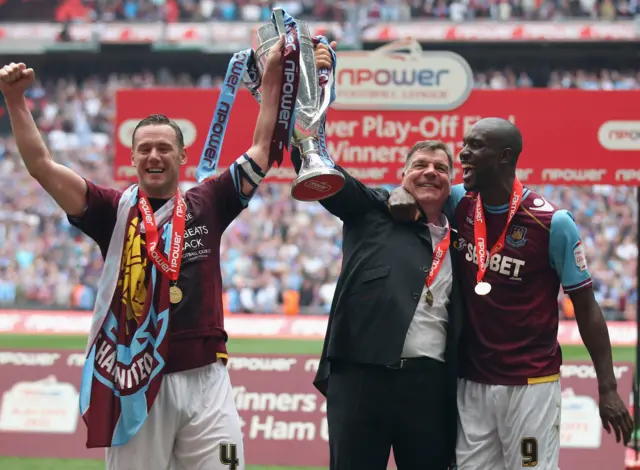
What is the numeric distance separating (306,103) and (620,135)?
11.0 ft

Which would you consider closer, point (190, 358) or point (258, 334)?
point (190, 358)

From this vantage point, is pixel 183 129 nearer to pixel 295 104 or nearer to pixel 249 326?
pixel 249 326

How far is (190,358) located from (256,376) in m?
4.00

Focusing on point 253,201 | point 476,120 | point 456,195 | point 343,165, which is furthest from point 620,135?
point 253,201

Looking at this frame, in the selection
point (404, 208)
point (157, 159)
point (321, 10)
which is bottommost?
point (404, 208)

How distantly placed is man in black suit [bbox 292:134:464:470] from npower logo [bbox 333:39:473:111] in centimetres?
273

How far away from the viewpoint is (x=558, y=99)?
7160 mm

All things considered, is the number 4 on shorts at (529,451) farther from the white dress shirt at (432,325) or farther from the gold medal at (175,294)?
the gold medal at (175,294)

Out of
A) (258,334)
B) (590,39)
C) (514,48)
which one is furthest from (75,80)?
(258,334)

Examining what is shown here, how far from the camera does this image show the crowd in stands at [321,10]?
2489cm

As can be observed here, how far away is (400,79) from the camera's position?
23.3 ft

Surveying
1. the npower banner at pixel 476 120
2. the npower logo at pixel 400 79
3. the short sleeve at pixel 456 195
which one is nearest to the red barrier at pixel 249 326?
the npower banner at pixel 476 120

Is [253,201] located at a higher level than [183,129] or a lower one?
higher

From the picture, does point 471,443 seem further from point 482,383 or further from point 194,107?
point 194,107
